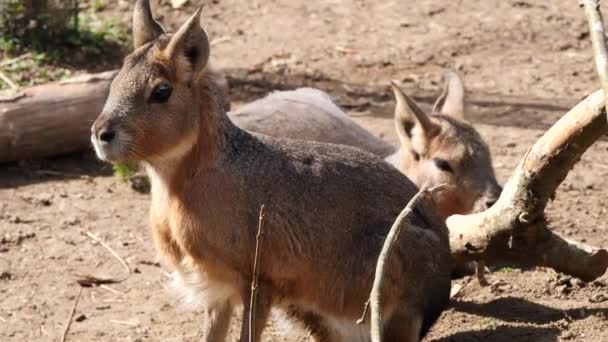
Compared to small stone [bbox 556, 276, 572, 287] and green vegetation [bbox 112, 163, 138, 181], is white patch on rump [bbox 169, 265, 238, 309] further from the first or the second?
green vegetation [bbox 112, 163, 138, 181]

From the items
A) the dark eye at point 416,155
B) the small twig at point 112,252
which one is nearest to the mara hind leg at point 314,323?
the small twig at point 112,252

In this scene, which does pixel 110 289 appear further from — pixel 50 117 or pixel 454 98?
pixel 454 98

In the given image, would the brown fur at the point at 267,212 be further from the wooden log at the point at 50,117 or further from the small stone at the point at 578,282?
the wooden log at the point at 50,117

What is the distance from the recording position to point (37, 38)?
30.4ft

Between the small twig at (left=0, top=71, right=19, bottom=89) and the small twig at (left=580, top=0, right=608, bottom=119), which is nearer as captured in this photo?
the small twig at (left=580, top=0, right=608, bottom=119)

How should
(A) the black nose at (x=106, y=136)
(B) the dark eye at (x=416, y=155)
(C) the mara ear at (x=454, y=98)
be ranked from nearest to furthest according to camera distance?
1. (A) the black nose at (x=106, y=136)
2. (B) the dark eye at (x=416, y=155)
3. (C) the mara ear at (x=454, y=98)

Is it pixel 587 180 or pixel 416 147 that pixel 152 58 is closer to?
pixel 416 147

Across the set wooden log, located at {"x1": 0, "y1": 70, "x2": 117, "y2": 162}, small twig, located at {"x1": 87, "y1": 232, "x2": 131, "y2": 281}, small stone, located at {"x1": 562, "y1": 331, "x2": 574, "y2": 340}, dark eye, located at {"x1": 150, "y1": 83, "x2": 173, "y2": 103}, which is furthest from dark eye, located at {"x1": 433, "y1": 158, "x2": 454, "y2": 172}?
wooden log, located at {"x1": 0, "y1": 70, "x2": 117, "y2": 162}

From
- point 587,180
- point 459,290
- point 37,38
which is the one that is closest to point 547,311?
point 459,290

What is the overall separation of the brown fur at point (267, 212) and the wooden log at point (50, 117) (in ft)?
9.83

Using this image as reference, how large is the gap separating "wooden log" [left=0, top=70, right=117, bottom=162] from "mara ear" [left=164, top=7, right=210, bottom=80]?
3261 mm

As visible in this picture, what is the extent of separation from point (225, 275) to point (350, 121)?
10.1 feet

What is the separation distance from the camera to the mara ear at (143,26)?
481cm

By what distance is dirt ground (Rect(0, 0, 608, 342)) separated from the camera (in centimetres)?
567
